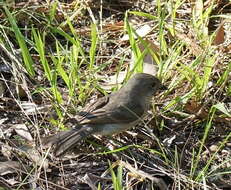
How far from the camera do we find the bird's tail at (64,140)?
16.2 feet

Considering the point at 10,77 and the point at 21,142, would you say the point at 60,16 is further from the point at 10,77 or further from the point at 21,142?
the point at 21,142

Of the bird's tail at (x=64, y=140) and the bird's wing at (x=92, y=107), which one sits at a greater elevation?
the bird's wing at (x=92, y=107)

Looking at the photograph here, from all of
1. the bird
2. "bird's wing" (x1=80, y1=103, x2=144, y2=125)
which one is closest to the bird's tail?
the bird

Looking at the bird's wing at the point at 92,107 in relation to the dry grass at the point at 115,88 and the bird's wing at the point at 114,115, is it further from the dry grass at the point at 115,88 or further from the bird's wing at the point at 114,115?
the dry grass at the point at 115,88

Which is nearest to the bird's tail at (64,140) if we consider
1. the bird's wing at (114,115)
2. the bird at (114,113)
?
the bird at (114,113)

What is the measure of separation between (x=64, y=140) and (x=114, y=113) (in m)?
0.66

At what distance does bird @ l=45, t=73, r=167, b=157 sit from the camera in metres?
5.01

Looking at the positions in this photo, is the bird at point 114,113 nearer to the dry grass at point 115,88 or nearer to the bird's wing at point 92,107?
the bird's wing at point 92,107

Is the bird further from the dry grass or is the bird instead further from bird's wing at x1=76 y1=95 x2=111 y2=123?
the dry grass

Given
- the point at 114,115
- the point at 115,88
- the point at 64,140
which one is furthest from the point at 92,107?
the point at 115,88

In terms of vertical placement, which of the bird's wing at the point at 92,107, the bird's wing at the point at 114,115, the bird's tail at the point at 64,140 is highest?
the bird's wing at the point at 92,107

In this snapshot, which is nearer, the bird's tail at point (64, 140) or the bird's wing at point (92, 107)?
the bird's tail at point (64, 140)

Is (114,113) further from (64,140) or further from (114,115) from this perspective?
(64,140)

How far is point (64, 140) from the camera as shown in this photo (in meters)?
4.97
